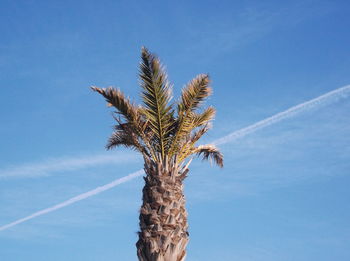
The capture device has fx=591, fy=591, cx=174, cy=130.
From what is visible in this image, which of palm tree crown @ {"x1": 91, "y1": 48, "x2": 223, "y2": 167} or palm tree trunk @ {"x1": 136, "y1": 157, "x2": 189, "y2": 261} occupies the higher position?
palm tree crown @ {"x1": 91, "y1": 48, "x2": 223, "y2": 167}

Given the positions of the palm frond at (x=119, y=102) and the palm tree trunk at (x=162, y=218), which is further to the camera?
the palm frond at (x=119, y=102)

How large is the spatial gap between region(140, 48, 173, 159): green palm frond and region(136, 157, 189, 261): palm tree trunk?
2.93 ft

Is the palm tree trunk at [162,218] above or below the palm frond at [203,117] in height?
below

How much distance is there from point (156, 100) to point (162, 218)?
3.50m

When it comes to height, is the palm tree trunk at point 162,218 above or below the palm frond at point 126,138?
below

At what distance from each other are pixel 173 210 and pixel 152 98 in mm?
3380

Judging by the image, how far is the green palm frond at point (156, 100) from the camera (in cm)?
1716

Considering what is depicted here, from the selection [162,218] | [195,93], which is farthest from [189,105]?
[162,218]

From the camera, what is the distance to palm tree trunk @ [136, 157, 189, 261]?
16109 millimetres

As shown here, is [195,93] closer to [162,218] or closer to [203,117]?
[203,117]

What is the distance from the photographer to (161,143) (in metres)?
17.6

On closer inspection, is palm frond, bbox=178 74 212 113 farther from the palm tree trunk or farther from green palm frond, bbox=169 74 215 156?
the palm tree trunk

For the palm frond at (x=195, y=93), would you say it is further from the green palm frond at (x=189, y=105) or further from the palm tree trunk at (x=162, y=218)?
the palm tree trunk at (x=162, y=218)

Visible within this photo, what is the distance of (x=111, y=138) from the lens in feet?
63.7
